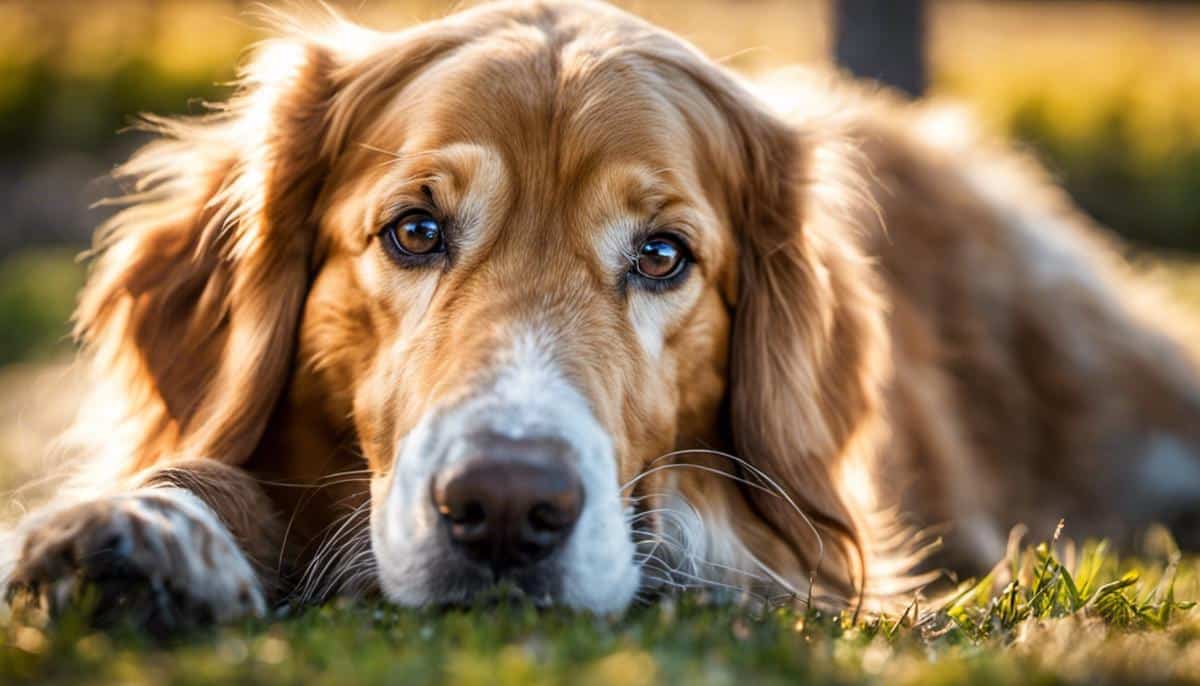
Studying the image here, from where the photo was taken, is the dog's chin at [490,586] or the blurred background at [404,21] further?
the blurred background at [404,21]

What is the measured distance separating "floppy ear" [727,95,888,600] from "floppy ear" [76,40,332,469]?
4.47ft

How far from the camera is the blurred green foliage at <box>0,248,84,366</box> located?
34.7 ft

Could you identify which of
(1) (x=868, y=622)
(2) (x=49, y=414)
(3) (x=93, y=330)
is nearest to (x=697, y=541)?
(1) (x=868, y=622)

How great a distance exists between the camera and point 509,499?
256 centimetres

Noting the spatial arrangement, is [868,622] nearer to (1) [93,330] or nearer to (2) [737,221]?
(2) [737,221]

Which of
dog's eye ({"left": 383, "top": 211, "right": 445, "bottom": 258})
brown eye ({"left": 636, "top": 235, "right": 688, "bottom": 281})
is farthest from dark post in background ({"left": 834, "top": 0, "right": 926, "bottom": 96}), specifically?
dog's eye ({"left": 383, "top": 211, "right": 445, "bottom": 258})

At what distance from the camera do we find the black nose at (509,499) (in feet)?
8.41

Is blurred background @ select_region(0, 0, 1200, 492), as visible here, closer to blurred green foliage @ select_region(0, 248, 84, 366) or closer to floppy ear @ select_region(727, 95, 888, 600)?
blurred green foliage @ select_region(0, 248, 84, 366)

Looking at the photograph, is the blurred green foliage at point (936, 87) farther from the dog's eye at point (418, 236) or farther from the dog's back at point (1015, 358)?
the dog's eye at point (418, 236)

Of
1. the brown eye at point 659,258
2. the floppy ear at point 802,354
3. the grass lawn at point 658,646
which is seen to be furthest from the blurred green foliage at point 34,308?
the grass lawn at point 658,646

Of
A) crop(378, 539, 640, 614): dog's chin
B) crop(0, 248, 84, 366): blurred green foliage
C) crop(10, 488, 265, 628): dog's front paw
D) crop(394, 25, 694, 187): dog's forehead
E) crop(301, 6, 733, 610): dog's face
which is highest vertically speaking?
crop(394, 25, 694, 187): dog's forehead

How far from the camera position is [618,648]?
2.26 metres

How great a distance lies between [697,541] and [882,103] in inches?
140

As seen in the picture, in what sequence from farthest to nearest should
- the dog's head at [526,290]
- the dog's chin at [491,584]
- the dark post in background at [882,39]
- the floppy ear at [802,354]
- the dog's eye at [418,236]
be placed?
the dark post in background at [882,39], the floppy ear at [802,354], the dog's eye at [418,236], the dog's head at [526,290], the dog's chin at [491,584]
